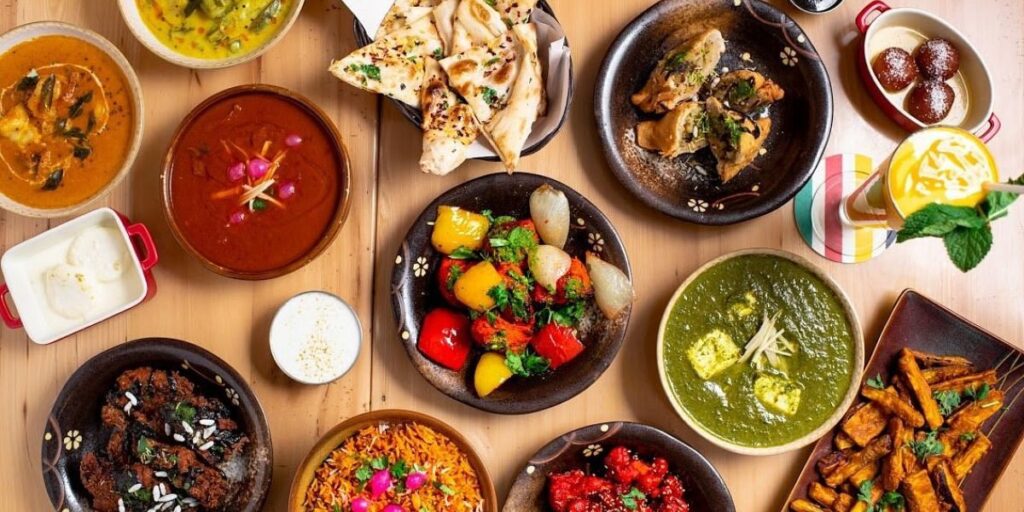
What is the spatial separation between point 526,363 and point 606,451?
41 cm

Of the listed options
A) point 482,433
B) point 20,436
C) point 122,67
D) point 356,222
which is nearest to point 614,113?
point 356,222

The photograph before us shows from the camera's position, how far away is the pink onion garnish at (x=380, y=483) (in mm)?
2707

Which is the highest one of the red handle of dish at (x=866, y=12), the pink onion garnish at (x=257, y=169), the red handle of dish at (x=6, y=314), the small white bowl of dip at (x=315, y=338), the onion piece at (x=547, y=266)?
the red handle of dish at (x=866, y=12)

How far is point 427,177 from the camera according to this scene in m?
3.01

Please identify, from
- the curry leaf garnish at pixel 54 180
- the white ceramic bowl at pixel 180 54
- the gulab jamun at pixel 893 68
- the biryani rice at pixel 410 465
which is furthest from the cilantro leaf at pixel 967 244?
the curry leaf garnish at pixel 54 180

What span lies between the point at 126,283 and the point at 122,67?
0.68 metres

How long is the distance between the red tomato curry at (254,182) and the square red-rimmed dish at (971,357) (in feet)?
6.06

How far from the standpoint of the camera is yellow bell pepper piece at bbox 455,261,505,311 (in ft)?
9.01

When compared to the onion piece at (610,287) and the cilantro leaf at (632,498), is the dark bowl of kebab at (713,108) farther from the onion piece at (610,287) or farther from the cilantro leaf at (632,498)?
the cilantro leaf at (632,498)

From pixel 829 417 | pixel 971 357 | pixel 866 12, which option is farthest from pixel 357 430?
pixel 866 12

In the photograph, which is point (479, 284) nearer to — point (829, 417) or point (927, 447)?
point (829, 417)

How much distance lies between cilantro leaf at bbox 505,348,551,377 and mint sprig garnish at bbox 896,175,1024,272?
115cm

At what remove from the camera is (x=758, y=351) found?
2.95 m

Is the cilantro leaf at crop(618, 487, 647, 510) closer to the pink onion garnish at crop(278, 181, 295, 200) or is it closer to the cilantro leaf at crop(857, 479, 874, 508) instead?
the cilantro leaf at crop(857, 479, 874, 508)
